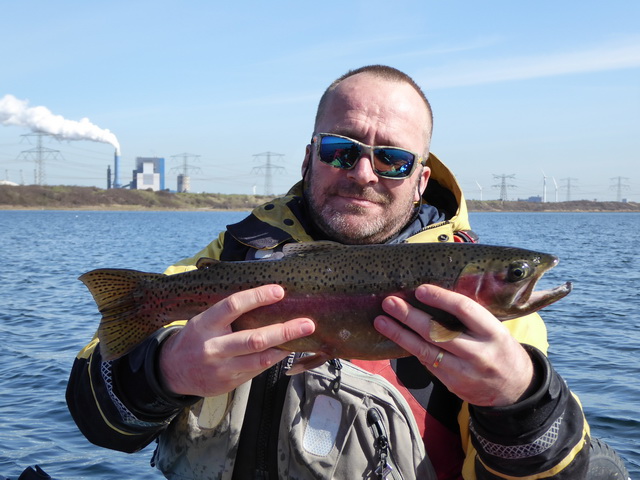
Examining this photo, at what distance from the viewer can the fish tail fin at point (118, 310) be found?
3162mm

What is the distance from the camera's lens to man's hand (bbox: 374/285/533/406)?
253 cm

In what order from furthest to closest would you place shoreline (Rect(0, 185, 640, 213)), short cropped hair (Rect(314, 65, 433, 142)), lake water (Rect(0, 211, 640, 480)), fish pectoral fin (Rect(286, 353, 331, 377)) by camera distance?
shoreline (Rect(0, 185, 640, 213))
lake water (Rect(0, 211, 640, 480))
short cropped hair (Rect(314, 65, 433, 142))
fish pectoral fin (Rect(286, 353, 331, 377))

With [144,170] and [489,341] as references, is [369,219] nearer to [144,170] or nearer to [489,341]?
[489,341]

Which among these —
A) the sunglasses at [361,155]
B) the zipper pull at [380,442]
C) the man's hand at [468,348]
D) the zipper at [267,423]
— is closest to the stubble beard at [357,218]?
the sunglasses at [361,155]

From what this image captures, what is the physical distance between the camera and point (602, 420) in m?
8.88

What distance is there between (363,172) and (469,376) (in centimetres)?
155

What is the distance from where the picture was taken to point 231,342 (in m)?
2.69

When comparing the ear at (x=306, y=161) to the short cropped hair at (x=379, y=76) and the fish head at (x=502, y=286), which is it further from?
the fish head at (x=502, y=286)

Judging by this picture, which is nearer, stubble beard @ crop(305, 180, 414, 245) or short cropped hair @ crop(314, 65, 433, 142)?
stubble beard @ crop(305, 180, 414, 245)

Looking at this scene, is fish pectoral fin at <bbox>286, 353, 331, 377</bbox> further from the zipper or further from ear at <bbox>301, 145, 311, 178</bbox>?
ear at <bbox>301, 145, 311, 178</bbox>

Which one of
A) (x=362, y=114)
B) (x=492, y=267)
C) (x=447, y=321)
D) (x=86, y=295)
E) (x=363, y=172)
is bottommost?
(x=86, y=295)

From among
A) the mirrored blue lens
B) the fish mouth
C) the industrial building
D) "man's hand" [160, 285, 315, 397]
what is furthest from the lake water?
the industrial building

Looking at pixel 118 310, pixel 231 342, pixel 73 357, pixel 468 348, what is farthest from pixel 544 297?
pixel 73 357

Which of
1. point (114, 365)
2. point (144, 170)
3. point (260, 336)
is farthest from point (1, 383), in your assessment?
point (144, 170)
